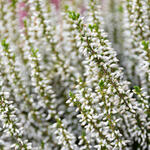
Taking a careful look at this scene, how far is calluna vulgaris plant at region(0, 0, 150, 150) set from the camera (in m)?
1.37

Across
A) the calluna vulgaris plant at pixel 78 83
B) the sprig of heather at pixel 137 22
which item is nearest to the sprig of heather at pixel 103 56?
the calluna vulgaris plant at pixel 78 83

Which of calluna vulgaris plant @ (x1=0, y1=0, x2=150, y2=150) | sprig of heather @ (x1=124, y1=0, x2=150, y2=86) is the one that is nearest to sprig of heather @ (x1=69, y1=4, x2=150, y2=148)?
calluna vulgaris plant @ (x1=0, y1=0, x2=150, y2=150)

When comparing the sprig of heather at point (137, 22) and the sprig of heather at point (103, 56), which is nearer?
the sprig of heather at point (103, 56)

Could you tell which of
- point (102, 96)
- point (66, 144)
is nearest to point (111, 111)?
point (102, 96)

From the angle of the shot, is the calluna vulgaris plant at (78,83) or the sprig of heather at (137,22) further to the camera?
the sprig of heather at (137,22)

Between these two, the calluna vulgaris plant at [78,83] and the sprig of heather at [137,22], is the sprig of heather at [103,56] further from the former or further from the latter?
the sprig of heather at [137,22]

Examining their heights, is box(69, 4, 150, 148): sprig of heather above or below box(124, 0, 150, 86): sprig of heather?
below

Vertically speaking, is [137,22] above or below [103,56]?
above

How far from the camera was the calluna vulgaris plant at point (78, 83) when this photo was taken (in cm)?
137

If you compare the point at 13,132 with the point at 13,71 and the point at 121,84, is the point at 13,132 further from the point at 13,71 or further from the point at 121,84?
the point at 121,84

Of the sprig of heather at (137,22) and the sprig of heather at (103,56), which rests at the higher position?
the sprig of heather at (137,22)

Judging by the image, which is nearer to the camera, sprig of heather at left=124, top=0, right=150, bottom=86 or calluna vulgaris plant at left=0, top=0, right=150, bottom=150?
calluna vulgaris plant at left=0, top=0, right=150, bottom=150

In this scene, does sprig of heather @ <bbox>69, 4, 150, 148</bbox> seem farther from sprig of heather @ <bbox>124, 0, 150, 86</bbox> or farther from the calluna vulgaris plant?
sprig of heather @ <bbox>124, 0, 150, 86</bbox>

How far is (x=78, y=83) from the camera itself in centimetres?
191
